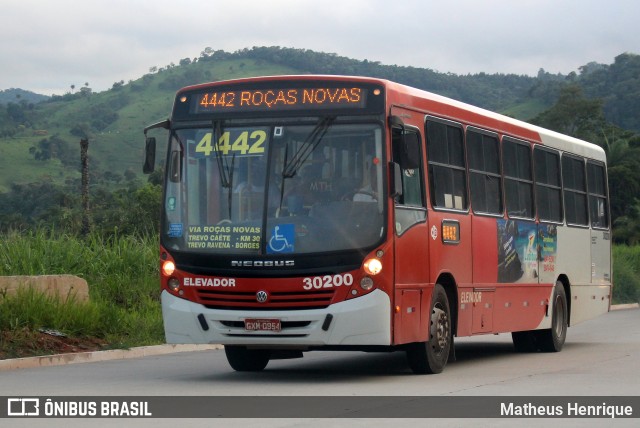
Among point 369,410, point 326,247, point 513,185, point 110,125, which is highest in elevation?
point 110,125

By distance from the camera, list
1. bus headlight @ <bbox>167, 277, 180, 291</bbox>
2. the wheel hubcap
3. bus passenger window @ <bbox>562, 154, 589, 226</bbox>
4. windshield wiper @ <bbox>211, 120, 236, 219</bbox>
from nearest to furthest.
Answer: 1. windshield wiper @ <bbox>211, 120, 236, 219</bbox>
2. bus headlight @ <bbox>167, 277, 180, 291</bbox>
3. the wheel hubcap
4. bus passenger window @ <bbox>562, 154, 589, 226</bbox>

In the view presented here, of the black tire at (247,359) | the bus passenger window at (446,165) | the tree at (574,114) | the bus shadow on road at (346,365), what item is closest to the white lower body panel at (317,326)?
the bus shadow on road at (346,365)

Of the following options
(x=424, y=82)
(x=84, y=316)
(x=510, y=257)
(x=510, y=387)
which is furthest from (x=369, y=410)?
(x=424, y=82)

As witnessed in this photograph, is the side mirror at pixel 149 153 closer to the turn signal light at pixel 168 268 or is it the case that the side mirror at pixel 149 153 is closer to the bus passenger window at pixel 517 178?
the turn signal light at pixel 168 268

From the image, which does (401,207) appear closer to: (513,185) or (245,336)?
(245,336)

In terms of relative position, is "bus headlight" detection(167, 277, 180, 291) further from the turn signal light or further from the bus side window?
the bus side window

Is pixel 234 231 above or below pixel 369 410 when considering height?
above

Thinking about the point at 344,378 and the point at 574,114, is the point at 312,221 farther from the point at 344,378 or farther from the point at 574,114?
the point at 574,114

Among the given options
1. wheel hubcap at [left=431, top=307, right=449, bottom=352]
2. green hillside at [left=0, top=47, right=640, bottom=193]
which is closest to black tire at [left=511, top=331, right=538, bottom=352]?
wheel hubcap at [left=431, top=307, right=449, bottom=352]

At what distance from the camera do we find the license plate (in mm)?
13773

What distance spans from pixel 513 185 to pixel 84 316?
6769 mm

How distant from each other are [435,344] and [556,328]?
560 cm

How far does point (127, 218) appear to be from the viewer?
182ft

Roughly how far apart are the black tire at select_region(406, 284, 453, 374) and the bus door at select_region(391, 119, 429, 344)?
300mm
